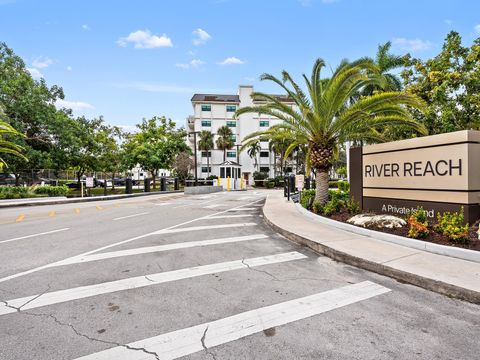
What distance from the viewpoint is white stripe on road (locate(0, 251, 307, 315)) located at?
3703 mm

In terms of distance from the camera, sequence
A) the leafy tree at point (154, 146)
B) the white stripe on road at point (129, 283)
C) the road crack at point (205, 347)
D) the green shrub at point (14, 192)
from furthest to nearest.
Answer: the leafy tree at point (154, 146)
the green shrub at point (14, 192)
the white stripe on road at point (129, 283)
the road crack at point (205, 347)

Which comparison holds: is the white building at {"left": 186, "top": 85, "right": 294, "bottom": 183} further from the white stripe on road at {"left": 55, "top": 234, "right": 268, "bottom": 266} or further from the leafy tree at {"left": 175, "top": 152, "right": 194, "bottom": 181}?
the white stripe on road at {"left": 55, "top": 234, "right": 268, "bottom": 266}

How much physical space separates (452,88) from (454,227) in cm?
1184

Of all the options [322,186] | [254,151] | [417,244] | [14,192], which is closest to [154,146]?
[14,192]

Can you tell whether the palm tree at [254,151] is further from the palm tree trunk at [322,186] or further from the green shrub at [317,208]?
the green shrub at [317,208]

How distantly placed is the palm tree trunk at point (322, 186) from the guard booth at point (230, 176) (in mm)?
24800

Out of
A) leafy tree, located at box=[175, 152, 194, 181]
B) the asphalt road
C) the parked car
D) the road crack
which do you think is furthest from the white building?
the road crack

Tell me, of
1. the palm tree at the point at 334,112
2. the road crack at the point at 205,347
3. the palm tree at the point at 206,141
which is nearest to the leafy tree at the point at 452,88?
the palm tree at the point at 334,112

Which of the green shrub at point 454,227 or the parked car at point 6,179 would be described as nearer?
the green shrub at point 454,227

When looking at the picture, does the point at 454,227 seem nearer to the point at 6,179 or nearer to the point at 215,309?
the point at 215,309

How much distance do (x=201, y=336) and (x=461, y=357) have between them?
249 centimetres

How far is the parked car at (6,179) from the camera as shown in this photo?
22919 millimetres

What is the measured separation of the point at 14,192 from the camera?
66.6 ft

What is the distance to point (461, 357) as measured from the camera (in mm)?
2570
